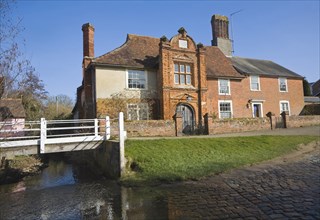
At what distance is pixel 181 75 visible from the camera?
2202cm

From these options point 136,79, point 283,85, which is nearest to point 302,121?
point 283,85

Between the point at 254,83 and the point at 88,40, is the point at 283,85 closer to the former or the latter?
the point at 254,83

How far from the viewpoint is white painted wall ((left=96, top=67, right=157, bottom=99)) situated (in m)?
20.2

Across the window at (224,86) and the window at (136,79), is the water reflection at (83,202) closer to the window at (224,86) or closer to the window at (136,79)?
the window at (136,79)

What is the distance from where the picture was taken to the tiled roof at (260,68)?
94.0 ft

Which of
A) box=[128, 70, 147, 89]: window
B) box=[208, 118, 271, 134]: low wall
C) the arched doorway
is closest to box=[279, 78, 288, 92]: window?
box=[208, 118, 271, 134]: low wall

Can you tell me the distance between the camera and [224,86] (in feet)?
83.6

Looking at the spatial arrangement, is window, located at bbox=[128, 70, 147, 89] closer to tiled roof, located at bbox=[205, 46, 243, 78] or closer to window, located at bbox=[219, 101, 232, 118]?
tiled roof, located at bbox=[205, 46, 243, 78]

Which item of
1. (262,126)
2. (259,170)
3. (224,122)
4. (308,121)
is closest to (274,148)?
(259,170)

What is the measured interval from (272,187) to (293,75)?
1093 inches

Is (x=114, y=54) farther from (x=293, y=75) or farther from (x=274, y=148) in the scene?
(x=293, y=75)

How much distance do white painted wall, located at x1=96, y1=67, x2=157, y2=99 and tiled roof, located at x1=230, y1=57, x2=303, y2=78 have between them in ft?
40.8

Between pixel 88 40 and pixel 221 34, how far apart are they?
17.3 metres

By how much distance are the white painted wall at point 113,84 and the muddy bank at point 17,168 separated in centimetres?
680
